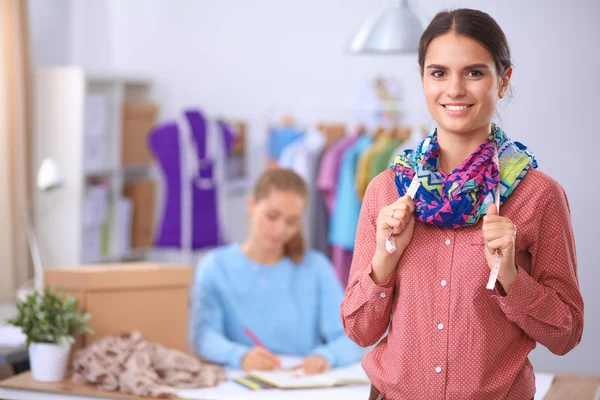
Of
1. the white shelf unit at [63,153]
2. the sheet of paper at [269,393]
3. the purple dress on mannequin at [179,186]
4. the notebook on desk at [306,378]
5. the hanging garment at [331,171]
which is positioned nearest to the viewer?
the sheet of paper at [269,393]

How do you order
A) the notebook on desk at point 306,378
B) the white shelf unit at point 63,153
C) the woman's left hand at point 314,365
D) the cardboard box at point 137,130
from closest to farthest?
the notebook on desk at point 306,378 → the woman's left hand at point 314,365 → the white shelf unit at point 63,153 → the cardboard box at point 137,130

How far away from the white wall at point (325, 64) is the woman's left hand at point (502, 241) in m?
3.28

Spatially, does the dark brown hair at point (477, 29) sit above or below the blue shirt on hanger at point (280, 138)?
above

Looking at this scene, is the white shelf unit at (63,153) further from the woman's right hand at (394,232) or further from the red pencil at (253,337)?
the woman's right hand at (394,232)

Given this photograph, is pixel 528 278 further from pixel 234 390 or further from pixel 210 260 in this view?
pixel 210 260

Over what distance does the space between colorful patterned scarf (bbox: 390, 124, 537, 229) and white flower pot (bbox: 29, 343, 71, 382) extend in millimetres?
1206

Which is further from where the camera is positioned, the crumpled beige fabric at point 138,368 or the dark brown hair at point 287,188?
the dark brown hair at point 287,188

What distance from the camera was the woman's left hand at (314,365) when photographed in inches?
97.7

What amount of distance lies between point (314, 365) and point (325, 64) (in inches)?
124

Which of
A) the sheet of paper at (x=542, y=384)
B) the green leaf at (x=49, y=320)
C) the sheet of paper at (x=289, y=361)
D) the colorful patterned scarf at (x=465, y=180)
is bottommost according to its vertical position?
the sheet of paper at (x=289, y=361)

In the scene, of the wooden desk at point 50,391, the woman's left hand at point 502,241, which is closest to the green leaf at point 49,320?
the wooden desk at point 50,391

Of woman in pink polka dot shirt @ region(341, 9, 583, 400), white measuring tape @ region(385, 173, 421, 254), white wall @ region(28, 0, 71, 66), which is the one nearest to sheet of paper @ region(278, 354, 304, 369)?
woman in pink polka dot shirt @ region(341, 9, 583, 400)

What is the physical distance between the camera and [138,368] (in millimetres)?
2266

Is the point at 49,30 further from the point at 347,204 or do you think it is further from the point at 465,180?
the point at 465,180
